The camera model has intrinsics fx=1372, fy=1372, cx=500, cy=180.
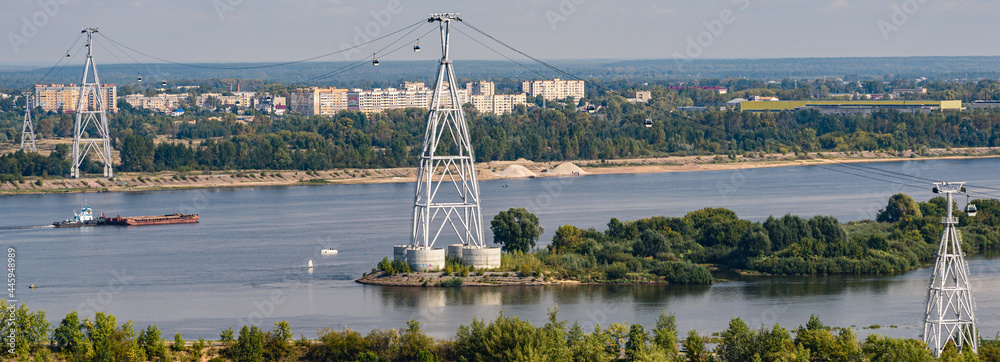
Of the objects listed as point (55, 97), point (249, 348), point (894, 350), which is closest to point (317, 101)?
point (55, 97)

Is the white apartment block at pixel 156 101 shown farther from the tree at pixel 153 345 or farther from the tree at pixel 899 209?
the tree at pixel 153 345

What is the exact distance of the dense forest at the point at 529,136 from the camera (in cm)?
7600

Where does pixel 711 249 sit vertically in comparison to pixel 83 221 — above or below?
above

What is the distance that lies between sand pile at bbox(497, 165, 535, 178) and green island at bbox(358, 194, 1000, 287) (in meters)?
37.3

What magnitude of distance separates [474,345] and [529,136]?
6300 cm

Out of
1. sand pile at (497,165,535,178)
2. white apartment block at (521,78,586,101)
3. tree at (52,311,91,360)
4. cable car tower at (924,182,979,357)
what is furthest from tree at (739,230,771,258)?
white apartment block at (521,78,586,101)

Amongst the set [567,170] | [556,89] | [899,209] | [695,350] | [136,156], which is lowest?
[695,350]

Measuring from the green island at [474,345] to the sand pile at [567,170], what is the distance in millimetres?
54478

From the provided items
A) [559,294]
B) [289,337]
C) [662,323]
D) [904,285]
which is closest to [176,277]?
[559,294]

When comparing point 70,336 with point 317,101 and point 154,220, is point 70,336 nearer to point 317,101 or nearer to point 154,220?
point 154,220

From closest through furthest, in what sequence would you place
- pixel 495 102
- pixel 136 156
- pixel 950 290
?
pixel 950 290, pixel 136 156, pixel 495 102

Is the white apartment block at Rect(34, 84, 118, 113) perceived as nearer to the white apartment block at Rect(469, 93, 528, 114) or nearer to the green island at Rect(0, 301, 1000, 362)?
the white apartment block at Rect(469, 93, 528, 114)

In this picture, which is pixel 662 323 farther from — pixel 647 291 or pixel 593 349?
pixel 647 291

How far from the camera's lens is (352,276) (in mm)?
33531
